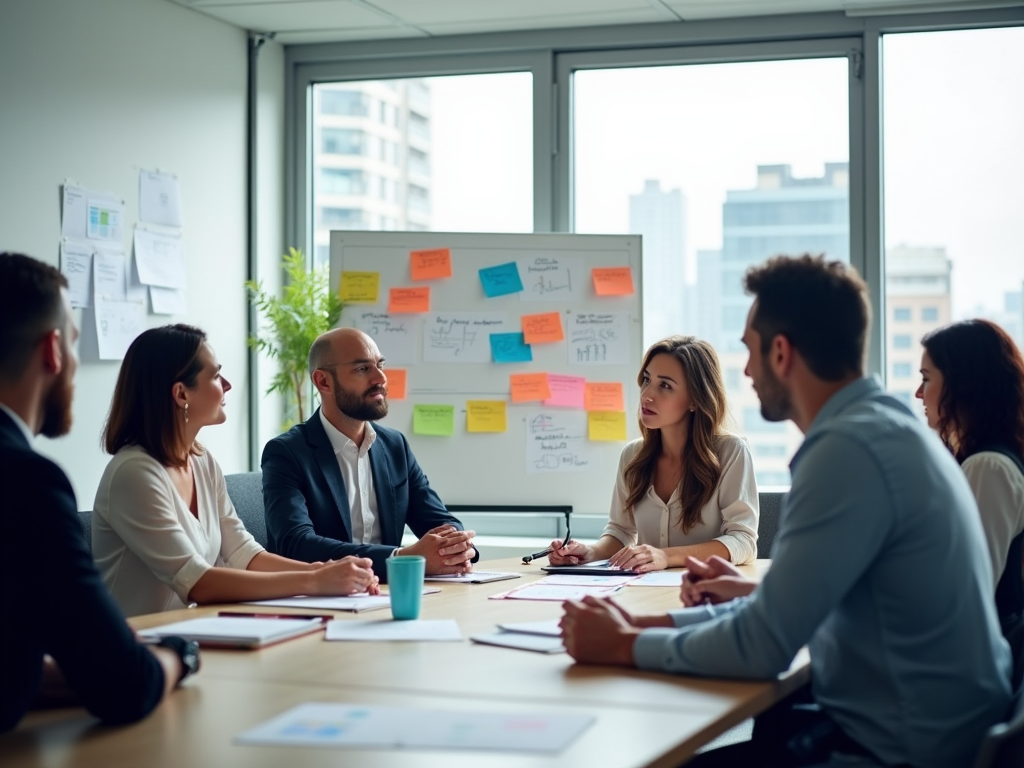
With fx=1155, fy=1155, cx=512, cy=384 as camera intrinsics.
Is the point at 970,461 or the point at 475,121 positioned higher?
the point at 475,121

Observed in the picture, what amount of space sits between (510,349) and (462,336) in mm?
201

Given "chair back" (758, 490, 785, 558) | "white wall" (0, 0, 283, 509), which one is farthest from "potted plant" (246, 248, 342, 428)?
"chair back" (758, 490, 785, 558)

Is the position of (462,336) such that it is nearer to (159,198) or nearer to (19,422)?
(159,198)

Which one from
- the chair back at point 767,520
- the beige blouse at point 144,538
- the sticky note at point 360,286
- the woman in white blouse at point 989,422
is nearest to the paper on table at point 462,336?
the sticky note at point 360,286

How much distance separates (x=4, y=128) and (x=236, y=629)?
7.98 ft

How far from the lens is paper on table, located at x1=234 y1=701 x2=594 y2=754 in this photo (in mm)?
1364

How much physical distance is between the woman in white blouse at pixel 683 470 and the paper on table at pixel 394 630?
1.04 metres

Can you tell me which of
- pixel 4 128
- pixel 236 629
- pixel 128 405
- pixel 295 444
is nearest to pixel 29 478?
pixel 236 629

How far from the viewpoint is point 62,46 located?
397 cm

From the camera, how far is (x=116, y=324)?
4.16m

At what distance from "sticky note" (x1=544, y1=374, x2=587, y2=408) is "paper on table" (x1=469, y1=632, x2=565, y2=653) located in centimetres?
253

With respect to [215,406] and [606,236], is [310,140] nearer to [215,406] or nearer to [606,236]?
[606,236]

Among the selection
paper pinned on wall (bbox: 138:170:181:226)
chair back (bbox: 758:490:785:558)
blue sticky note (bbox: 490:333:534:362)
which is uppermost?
paper pinned on wall (bbox: 138:170:181:226)

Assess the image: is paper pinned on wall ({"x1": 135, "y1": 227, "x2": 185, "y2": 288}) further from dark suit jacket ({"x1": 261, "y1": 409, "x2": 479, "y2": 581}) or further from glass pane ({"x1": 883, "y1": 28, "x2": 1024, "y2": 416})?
glass pane ({"x1": 883, "y1": 28, "x2": 1024, "y2": 416})
